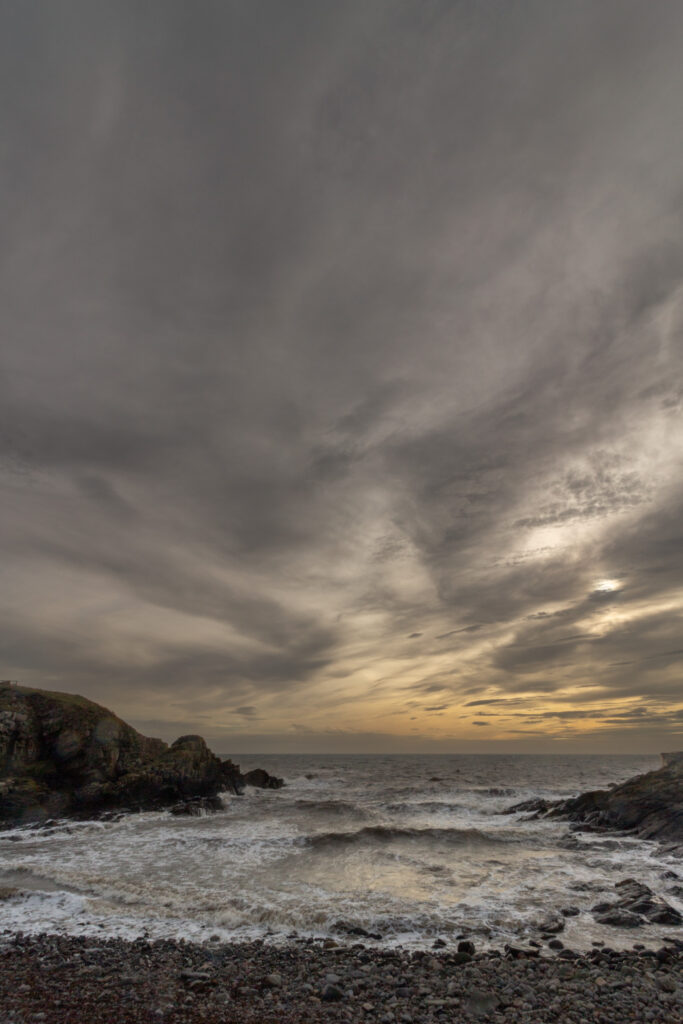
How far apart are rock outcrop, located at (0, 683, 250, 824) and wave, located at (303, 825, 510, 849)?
58.6 feet

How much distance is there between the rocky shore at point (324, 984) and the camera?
1017 centimetres

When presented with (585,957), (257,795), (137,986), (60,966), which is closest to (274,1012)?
(137,986)

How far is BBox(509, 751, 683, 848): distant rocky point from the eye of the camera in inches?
1262

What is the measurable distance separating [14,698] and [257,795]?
2967 cm

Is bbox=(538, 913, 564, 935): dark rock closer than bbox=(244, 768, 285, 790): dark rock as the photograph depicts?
Yes

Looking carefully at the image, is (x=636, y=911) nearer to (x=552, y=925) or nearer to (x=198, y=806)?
(x=552, y=925)

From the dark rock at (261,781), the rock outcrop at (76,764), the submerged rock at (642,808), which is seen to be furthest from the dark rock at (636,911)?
the dark rock at (261,781)

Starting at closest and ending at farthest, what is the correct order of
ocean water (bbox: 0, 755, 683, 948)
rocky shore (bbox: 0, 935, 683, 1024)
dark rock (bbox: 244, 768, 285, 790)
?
rocky shore (bbox: 0, 935, 683, 1024) < ocean water (bbox: 0, 755, 683, 948) < dark rock (bbox: 244, 768, 285, 790)

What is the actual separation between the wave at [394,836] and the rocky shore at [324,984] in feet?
59.5

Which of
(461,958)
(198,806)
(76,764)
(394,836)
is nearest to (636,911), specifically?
(461,958)

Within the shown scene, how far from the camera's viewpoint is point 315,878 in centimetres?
2238

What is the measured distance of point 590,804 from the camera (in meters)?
40.3

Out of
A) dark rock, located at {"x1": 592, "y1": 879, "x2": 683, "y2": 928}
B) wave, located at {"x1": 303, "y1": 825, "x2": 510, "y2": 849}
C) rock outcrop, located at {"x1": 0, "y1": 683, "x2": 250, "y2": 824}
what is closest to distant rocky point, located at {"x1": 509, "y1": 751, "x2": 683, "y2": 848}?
wave, located at {"x1": 303, "y1": 825, "x2": 510, "y2": 849}

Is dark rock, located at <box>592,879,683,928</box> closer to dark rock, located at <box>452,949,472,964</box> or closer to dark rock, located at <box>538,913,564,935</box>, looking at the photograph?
dark rock, located at <box>538,913,564,935</box>
